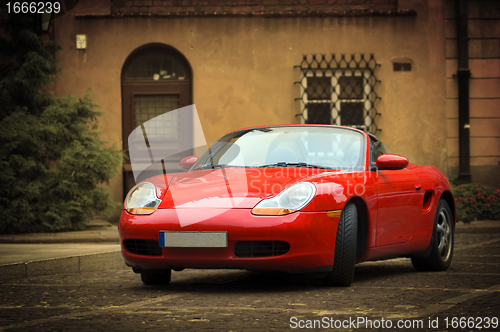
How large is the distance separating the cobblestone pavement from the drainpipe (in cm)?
752

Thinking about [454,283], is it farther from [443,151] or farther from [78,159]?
[443,151]

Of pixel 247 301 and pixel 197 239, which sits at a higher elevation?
pixel 197 239

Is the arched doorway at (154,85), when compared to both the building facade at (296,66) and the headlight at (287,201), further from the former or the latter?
the headlight at (287,201)

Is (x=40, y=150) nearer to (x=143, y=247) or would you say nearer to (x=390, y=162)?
(x=143, y=247)

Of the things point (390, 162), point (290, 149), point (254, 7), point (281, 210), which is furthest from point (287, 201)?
point (254, 7)

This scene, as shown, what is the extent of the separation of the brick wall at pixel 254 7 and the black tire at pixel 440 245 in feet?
25.0

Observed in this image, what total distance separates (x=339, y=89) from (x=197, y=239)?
949 centimetres

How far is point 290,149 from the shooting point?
5957mm

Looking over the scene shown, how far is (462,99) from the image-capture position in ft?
45.3

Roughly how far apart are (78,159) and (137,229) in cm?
558

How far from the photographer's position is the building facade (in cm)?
1352

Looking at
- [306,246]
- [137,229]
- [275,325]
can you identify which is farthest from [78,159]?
[275,325]

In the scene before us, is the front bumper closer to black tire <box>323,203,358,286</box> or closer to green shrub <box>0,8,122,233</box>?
black tire <box>323,203,358,286</box>

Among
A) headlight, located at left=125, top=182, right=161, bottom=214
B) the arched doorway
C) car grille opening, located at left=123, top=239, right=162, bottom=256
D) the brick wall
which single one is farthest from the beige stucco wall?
car grille opening, located at left=123, top=239, right=162, bottom=256
